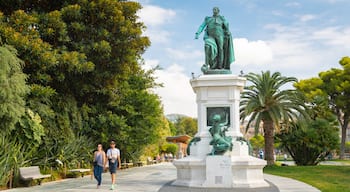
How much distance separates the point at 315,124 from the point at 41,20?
20576mm

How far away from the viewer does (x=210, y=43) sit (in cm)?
1495

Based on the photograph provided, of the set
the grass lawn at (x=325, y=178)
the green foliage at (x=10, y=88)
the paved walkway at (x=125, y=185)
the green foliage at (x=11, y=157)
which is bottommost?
the grass lawn at (x=325, y=178)

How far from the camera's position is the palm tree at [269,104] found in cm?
2528

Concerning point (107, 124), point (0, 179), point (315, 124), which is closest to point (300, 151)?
point (315, 124)

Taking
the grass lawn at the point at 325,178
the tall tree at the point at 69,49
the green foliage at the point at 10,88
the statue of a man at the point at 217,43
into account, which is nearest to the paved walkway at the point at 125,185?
the grass lawn at the point at 325,178

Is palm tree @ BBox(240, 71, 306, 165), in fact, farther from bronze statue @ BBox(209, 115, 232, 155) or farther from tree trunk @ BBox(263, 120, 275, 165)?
bronze statue @ BBox(209, 115, 232, 155)

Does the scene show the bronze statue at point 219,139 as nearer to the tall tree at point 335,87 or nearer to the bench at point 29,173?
the bench at point 29,173

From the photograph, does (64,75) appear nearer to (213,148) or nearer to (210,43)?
(210,43)

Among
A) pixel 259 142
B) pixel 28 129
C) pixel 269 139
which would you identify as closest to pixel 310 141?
pixel 269 139

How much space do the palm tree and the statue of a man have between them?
1024cm

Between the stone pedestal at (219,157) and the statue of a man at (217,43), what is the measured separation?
3.26 feet

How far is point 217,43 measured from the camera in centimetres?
1516

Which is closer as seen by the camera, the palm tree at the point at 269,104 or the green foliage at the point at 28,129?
the green foliage at the point at 28,129

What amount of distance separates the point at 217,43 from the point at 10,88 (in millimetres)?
7252
